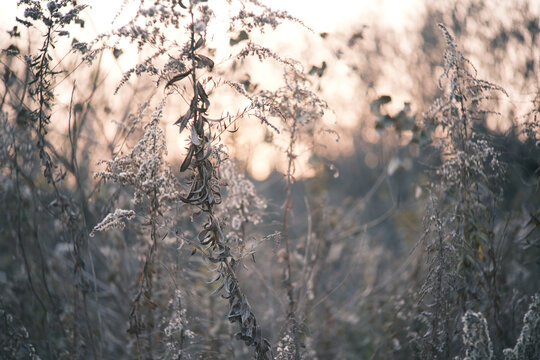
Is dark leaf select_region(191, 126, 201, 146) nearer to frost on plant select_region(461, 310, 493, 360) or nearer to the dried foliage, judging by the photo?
the dried foliage

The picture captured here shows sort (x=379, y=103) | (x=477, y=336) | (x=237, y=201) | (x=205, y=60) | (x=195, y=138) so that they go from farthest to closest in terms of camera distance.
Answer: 1. (x=379, y=103)
2. (x=237, y=201)
3. (x=477, y=336)
4. (x=205, y=60)
5. (x=195, y=138)

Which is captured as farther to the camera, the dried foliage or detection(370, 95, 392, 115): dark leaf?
detection(370, 95, 392, 115): dark leaf

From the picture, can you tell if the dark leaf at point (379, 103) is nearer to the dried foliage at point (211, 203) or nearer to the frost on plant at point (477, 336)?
the dried foliage at point (211, 203)

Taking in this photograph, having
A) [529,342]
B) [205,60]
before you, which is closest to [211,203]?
[205,60]

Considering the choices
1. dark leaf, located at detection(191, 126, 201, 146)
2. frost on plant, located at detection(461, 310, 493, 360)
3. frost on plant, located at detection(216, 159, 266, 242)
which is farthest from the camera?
frost on plant, located at detection(216, 159, 266, 242)

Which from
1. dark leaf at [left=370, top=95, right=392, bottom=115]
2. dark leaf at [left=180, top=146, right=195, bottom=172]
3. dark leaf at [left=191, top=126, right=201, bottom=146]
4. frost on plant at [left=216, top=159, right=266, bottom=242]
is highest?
dark leaf at [left=370, top=95, right=392, bottom=115]

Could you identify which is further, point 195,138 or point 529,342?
point 529,342

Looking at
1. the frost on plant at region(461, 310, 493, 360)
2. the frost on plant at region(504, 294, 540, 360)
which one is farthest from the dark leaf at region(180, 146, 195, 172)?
the frost on plant at region(504, 294, 540, 360)

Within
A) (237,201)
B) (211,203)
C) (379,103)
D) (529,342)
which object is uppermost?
(379,103)

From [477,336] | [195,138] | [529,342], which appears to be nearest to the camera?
[195,138]

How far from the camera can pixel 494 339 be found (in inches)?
118

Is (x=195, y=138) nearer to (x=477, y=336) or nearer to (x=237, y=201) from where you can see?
(x=237, y=201)

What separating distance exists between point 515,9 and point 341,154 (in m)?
5.12

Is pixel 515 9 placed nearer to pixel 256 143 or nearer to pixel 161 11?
pixel 256 143
